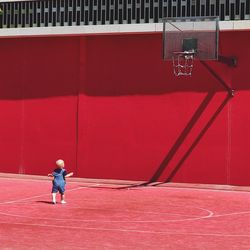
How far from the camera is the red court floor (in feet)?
39.4

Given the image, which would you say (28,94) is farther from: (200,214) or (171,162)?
(200,214)

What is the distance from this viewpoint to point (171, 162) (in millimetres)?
23781

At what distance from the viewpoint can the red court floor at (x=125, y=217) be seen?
39.4 feet

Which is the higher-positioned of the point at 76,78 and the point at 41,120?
the point at 76,78

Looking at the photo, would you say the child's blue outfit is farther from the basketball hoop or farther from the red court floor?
the basketball hoop

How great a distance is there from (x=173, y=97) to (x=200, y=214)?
27.1ft

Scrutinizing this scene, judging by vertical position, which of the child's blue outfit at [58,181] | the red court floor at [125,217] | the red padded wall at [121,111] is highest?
the red padded wall at [121,111]

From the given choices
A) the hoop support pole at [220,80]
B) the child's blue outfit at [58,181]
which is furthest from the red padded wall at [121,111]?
the child's blue outfit at [58,181]

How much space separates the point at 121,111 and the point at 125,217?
9.63 m

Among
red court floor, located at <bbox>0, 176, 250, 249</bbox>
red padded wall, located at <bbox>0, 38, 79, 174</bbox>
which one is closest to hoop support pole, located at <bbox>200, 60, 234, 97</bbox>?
red court floor, located at <bbox>0, 176, 250, 249</bbox>

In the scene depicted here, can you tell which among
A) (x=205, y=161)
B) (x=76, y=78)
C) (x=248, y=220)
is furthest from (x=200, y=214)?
(x=76, y=78)

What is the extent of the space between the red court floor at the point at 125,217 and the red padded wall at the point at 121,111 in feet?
4.06

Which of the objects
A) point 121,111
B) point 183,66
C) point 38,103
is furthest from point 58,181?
point 38,103

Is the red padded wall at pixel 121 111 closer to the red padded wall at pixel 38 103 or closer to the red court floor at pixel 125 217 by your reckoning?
the red padded wall at pixel 38 103
